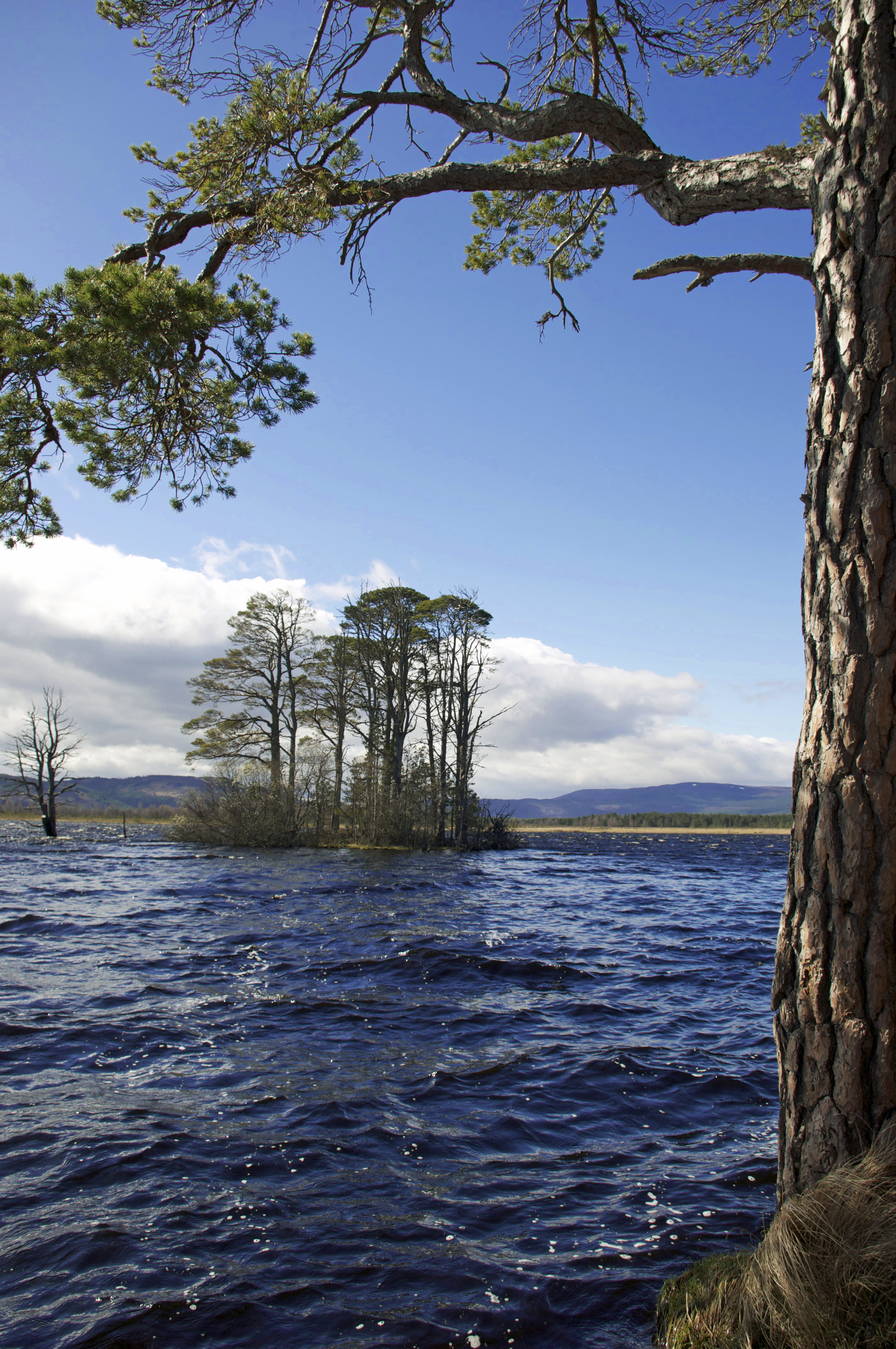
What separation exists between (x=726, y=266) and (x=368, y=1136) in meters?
6.26

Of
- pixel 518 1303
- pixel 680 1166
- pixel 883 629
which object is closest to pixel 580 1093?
pixel 680 1166

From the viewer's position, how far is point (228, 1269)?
3.38 meters

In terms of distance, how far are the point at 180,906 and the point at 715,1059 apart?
11981 mm

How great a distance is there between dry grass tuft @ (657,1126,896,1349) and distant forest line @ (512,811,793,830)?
71.7 metres

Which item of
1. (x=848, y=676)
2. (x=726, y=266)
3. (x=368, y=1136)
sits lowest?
(x=368, y=1136)

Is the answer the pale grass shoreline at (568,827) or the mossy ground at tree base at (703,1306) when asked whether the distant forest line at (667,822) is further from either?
the mossy ground at tree base at (703,1306)

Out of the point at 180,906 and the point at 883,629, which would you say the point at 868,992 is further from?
the point at 180,906

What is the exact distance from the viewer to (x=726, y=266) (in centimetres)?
467

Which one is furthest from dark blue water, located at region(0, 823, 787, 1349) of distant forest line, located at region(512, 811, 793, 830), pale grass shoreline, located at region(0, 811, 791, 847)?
distant forest line, located at region(512, 811, 793, 830)

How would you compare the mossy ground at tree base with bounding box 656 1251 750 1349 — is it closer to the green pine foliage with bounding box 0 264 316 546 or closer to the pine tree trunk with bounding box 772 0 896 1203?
the pine tree trunk with bounding box 772 0 896 1203

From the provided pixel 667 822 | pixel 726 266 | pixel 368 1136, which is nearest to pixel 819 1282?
pixel 368 1136

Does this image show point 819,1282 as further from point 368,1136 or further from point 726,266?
point 726,266

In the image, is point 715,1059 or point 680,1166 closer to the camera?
point 680,1166

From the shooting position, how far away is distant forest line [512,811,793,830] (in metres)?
78.9
